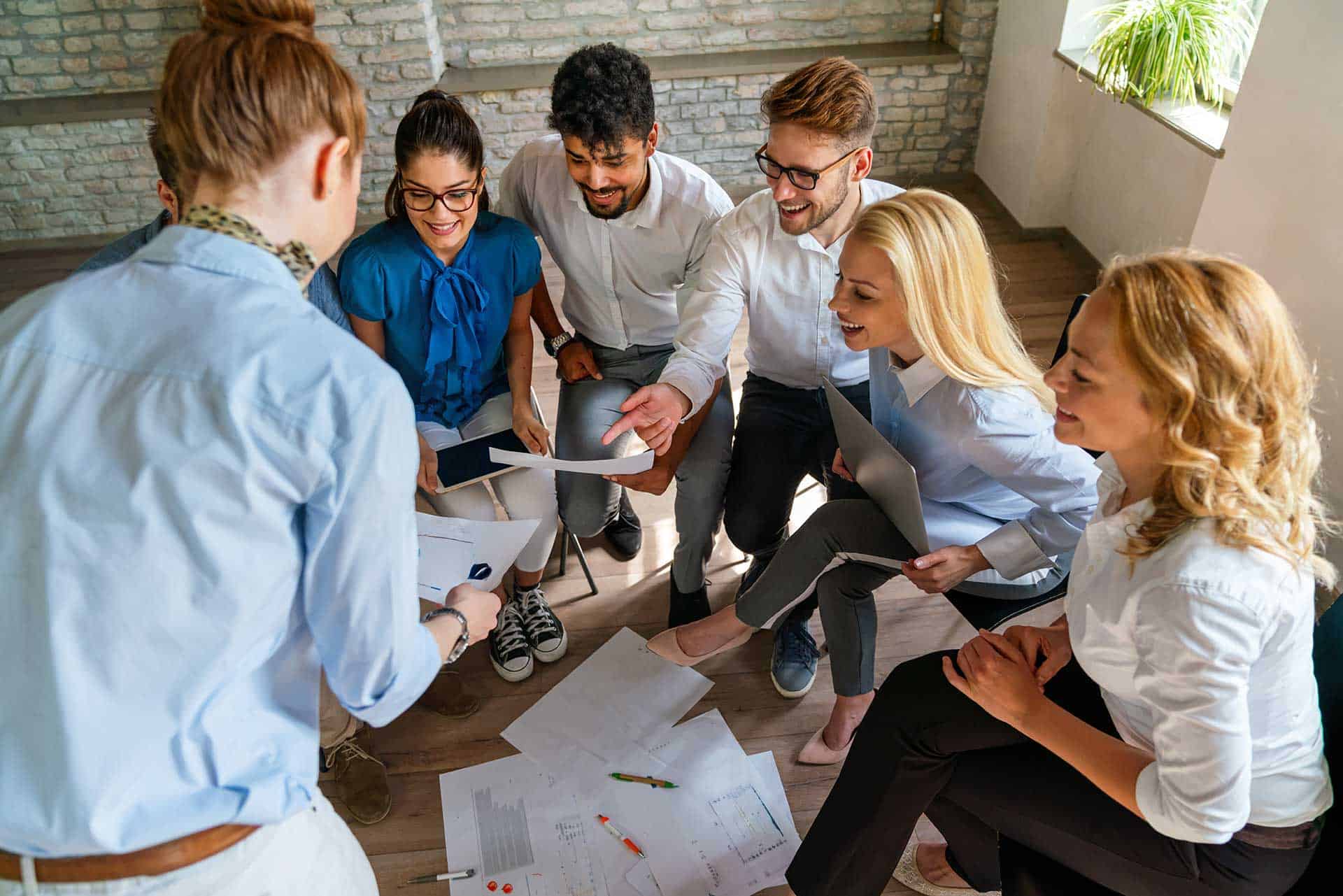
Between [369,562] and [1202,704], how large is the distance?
981 mm

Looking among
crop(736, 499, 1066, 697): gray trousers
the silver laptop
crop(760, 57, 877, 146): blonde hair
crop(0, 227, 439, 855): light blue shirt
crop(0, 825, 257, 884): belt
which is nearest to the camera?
crop(0, 227, 439, 855): light blue shirt

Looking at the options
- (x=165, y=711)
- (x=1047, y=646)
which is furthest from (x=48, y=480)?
(x=1047, y=646)

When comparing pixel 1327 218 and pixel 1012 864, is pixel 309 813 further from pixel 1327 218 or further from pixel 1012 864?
pixel 1327 218

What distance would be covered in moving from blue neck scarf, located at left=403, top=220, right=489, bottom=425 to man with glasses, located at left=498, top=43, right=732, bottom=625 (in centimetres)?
26

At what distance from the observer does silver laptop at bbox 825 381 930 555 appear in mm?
1698

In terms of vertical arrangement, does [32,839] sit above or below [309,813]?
above

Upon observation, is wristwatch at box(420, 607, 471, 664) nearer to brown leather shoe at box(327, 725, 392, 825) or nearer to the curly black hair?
brown leather shoe at box(327, 725, 392, 825)

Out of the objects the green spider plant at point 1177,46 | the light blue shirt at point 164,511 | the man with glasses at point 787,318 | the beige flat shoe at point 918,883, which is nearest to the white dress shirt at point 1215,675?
the beige flat shoe at point 918,883

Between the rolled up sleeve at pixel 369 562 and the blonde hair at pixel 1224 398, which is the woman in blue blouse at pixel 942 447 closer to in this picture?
the blonde hair at pixel 1224 398

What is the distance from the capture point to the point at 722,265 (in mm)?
2248

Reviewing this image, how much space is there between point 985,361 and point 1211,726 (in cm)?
82

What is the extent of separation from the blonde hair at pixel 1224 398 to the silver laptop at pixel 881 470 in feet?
1.57

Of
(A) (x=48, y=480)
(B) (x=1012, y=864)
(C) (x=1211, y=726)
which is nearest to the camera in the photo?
(A) (x=48, y=480)

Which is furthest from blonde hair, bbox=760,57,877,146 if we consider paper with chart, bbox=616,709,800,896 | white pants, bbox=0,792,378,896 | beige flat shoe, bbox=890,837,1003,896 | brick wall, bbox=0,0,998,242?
brick wall, bbox=0,0,998,242
